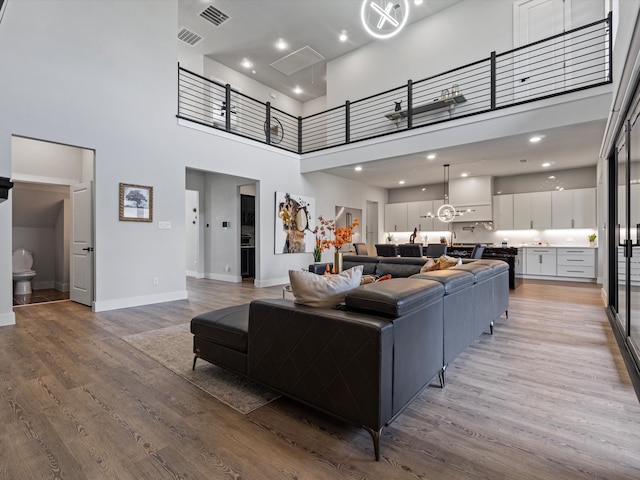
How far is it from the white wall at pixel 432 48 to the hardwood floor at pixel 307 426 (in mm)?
6053

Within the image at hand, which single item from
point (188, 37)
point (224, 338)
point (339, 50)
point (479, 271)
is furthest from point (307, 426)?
point (339, 50)

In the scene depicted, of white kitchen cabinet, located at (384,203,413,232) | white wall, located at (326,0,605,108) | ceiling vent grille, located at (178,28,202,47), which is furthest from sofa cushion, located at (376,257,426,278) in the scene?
ceiling vent grille, located at (178,28,202,47)

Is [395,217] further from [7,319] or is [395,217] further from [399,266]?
[7,319]

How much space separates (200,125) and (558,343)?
242 inches

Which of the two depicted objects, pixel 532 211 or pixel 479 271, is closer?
pixel 479 271

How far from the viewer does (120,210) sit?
4.81 meters

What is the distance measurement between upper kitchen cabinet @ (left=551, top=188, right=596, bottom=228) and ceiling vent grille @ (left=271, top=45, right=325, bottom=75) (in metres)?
6.98

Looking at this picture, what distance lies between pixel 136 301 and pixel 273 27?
625 centimetres

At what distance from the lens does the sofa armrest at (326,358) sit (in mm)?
1521

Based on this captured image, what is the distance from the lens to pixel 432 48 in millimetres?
7059

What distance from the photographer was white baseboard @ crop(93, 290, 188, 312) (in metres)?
4.59

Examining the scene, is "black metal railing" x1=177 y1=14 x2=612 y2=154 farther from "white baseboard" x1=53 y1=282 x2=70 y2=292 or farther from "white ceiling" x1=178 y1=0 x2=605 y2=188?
"white baseboard" x1=53 y1=282 x2=70 y2=292

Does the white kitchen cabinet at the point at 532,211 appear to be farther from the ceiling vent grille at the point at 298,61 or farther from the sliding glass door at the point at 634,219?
the ceiling vent grille at the point at 298,61

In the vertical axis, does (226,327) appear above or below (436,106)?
below
